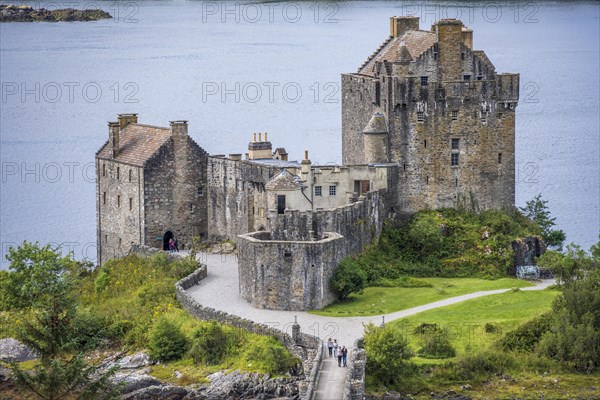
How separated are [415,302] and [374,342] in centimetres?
835

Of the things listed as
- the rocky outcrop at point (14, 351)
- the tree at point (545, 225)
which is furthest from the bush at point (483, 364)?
the tree at point (545, 225)

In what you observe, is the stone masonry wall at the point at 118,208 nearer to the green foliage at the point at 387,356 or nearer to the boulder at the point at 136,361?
the boulder at the point at 136,361

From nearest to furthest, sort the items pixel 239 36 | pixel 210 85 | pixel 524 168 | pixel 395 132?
pixel 395 132 < pixel 524 168 < pixel 210 85 < pixel 239 36

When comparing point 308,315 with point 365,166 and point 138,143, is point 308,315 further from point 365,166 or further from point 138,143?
point 138,143

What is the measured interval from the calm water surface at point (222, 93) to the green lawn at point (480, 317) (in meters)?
28.9

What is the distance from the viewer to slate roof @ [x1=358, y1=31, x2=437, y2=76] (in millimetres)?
78625

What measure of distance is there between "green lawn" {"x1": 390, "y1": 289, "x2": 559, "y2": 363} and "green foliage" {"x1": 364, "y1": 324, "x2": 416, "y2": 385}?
177 centimetres

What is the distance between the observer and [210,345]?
64312 mm

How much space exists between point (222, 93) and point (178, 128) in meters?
69.7

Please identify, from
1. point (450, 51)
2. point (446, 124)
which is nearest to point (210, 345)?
point (446, 124)

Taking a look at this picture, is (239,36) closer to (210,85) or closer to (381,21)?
(381,21)

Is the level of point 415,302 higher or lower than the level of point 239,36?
lower

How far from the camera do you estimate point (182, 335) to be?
215 ft

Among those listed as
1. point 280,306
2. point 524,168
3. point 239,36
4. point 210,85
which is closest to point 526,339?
point 280,306
